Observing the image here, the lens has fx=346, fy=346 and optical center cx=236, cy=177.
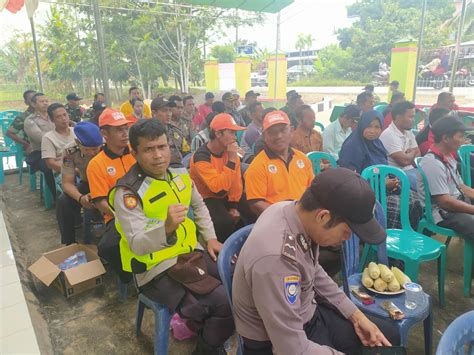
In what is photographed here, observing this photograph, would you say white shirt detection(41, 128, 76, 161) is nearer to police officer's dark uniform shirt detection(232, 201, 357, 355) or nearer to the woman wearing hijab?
the woman wearing hijab

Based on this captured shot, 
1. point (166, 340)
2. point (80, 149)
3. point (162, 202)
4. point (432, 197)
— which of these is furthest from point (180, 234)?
point (432, 197)

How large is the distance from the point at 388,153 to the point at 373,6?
32515 mm

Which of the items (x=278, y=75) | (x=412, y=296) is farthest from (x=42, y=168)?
(x=278, y=75)

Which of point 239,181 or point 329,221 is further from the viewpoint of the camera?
point 239,181

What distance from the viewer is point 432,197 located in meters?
2.86

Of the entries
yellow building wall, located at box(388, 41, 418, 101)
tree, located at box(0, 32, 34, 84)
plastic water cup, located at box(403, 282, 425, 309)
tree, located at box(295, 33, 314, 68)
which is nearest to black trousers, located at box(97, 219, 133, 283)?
plastic water cup, located at box(403, 282, 425, 309)

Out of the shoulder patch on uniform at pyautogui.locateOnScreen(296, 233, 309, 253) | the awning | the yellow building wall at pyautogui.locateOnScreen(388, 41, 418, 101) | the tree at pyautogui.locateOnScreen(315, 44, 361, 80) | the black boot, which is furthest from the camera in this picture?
the tree at pyautogui.locateOnScreen(315, 44, 361, 80)

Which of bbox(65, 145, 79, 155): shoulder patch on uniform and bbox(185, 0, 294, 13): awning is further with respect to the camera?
bbox(185, 0, 294, 13): awning

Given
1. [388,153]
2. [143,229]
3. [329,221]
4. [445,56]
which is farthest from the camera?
[445,56]

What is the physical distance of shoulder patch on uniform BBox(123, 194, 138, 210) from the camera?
1.88 meters

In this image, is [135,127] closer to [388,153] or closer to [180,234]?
[180,234]

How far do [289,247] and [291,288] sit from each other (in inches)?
5.6

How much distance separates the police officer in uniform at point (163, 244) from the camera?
185 cm

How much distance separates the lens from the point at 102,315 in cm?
264
